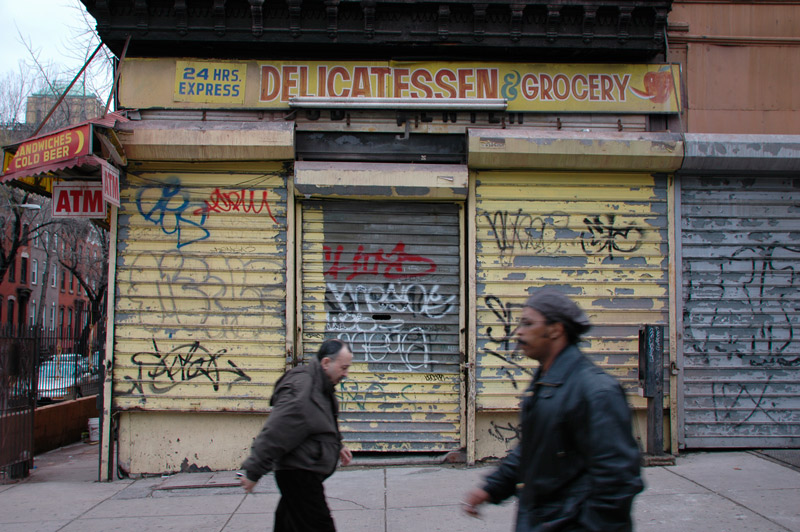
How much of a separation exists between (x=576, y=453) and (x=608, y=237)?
5.73 metres

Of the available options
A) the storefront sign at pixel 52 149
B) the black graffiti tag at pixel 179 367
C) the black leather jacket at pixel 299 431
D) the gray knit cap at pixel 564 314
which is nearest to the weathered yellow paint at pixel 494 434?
the black graffiti tag at pixel 179 367

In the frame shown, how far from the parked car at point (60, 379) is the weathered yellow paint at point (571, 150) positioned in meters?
9.50

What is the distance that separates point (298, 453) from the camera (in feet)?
11.9

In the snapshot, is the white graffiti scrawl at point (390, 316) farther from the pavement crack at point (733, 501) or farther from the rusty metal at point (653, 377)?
the pavement crack at point (733, 501)

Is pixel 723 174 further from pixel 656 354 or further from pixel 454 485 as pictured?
pixel 454 485

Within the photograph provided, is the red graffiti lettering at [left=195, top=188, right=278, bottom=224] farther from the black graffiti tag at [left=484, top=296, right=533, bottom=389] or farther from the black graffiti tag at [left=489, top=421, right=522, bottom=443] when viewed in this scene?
the black graffiti tag at [left=489, top=421, right=522, bottom=443]

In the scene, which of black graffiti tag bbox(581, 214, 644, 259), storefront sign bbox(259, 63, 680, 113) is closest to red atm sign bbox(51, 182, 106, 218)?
storefront sign bbox(259, 63, 680, 113)

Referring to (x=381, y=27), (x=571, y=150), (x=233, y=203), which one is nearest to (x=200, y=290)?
(x=233, y=203)

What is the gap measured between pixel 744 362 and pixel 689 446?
4.03 feet

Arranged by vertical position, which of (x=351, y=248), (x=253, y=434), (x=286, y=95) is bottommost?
(x=253, y=434)

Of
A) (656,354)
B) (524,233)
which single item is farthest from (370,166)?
(656,354)

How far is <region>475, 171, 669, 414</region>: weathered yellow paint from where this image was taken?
7547 millimetres

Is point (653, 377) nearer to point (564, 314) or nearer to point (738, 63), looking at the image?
point (738, 63)

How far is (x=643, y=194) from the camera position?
774 cm
